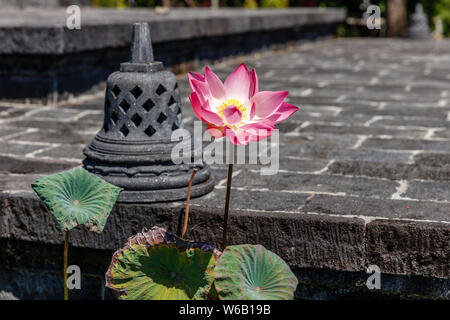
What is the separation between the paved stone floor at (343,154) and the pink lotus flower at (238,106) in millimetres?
528

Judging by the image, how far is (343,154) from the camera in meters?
3.25

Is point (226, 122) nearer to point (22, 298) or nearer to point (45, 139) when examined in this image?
point (22, 298)

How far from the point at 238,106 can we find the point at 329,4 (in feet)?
53.6

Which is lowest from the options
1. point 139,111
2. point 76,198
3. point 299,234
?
point 299,234

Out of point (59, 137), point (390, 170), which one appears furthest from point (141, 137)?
point (59, 137)

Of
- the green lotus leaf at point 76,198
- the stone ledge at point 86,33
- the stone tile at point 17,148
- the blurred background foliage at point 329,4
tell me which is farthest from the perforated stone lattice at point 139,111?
the blurred background foliage at point 329,4

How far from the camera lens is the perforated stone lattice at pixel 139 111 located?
7.57 ft

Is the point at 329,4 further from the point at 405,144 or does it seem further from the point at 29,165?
the point at 29,165

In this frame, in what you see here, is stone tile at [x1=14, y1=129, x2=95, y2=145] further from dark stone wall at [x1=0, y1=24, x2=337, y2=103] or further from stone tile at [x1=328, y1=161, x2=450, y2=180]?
stone tile at [x1=328, y1=161, x2=450, y2=180]

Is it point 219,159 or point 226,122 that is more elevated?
point 226,122

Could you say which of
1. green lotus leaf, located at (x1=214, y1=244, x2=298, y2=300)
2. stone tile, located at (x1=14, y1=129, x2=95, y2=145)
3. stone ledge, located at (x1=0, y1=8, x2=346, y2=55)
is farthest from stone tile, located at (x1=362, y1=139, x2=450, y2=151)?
stone ledge, located at (x1=0, y1=8, x2=346, y2=55)

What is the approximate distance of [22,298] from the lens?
8.53ft
